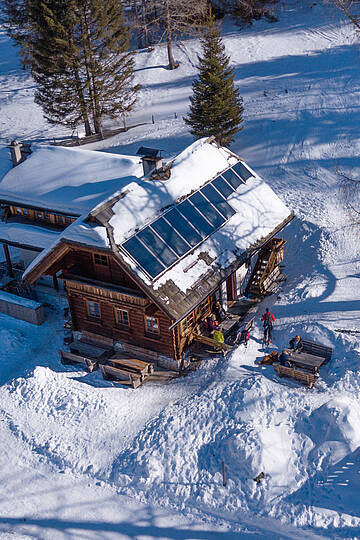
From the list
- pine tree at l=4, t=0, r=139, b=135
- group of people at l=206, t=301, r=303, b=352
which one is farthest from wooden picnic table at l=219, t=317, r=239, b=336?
pine tree at l=4, t=0, r=139, b=135

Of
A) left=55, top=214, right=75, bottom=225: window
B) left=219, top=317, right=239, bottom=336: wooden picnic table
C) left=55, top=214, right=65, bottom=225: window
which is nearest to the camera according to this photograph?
left=219, top=317, right=239, bottom=336: wooden picnic table

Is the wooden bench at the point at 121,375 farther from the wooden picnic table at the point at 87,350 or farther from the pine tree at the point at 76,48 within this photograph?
the pine tree at the point at 76,48

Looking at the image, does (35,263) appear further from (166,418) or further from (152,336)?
(166,418)

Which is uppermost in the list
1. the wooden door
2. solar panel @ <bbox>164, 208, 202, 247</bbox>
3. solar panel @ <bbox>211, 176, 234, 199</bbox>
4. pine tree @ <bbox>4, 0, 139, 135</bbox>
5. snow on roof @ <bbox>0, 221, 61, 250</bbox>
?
pine tree @ <bbox>4, 0, 139, 135</bbox>

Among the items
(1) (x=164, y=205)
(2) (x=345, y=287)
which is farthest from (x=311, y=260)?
(1) (x=164, y=205)

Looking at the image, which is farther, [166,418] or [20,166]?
[20,166]

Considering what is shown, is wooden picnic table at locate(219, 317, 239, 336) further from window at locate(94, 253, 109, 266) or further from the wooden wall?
window at locate(94, 253, 109, 266)
